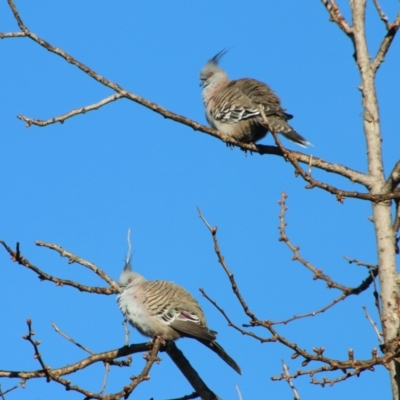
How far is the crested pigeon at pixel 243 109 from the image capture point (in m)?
6.50

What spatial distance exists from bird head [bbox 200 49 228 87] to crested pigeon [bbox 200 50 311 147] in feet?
0.04

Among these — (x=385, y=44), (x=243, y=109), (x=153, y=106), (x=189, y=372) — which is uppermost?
(x=243, y=109)

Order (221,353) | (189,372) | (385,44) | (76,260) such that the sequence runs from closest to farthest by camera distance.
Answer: (385,44)
(189,372)
(76,260)
(221,353)

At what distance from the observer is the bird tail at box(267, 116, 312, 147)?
19.7ft

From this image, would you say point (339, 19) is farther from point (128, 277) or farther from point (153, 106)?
point (128, 277)

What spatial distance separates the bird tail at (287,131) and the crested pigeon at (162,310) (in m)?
1.63

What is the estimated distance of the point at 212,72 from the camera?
8.06 m

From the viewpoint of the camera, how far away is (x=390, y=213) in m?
3.48

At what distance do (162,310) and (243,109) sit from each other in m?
2.26

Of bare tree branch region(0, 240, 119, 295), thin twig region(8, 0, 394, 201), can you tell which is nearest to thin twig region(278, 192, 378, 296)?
thin twig region(8, 0, 394, 201)

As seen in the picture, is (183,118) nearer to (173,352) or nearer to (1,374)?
(173,352)

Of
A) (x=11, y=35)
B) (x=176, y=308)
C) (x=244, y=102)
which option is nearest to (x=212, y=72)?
(x=244, y=102)

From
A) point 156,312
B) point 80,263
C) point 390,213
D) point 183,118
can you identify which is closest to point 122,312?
point 156,312

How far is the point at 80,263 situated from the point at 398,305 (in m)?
2.28
